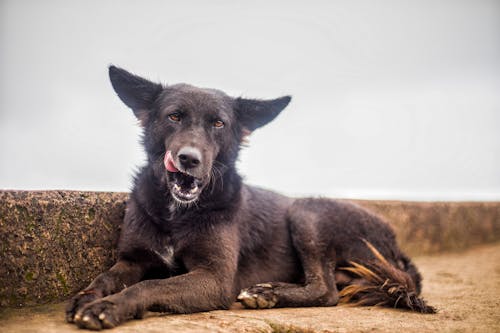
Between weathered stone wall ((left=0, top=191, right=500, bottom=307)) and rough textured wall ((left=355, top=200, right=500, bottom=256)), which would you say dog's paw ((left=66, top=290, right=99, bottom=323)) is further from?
rough textured wall ((left=355, top=200, right=500, bottom=256))

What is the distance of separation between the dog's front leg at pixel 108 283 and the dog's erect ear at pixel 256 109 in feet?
4.91

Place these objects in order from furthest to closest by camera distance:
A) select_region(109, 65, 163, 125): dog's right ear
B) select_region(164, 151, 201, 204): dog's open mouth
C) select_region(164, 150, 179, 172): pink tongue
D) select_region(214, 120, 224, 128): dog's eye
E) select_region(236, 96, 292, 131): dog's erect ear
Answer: select_region(236, 96, 292, 131): dog's erect ear → select_region(109, 65, 163, 125): dog's right ear → select_region(214, 120, 224, 128): dog's eye → select_region(164, 151, 201, 204): dog's open mouth → select_region(164, 150, 179, 172): pink tongue

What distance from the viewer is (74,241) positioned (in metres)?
3.93

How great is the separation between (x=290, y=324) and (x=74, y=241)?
5.65 feet

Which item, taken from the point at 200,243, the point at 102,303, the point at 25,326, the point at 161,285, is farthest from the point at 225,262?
the point at 25,326

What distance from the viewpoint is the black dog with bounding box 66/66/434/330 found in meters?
3.66

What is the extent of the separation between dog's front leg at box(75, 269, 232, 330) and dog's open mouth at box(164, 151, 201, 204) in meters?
0.55

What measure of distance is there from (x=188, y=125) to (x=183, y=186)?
46 cm

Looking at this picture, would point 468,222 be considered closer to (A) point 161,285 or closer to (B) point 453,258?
(B) point 453,258

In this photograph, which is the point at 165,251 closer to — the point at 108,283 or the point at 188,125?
the point at 108,283

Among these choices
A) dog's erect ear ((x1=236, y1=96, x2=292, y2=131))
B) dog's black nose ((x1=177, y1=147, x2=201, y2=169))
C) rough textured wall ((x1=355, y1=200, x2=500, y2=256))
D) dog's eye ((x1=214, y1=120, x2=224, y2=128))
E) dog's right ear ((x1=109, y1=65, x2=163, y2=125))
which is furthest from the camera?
rough textured wall ((x1=355, y1=200, x2=500, y2=256))

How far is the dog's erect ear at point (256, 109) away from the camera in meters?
4.55

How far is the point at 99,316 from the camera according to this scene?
9.72ft

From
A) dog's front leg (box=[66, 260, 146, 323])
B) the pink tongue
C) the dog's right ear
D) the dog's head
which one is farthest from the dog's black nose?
dog's front leg (box=[66, 260, 146, 323])
